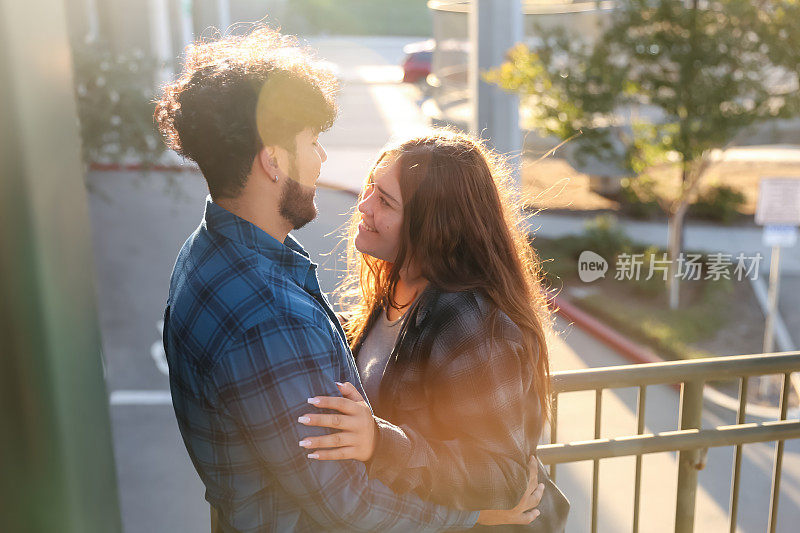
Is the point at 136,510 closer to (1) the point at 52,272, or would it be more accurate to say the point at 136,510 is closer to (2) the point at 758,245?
(1) the point at 52,272

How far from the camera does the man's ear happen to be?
57.3 inches

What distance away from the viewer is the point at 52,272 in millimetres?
1164

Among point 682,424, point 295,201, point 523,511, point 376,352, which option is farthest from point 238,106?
point 682,424

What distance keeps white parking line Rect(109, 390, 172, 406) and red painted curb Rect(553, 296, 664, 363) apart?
359 centimetres

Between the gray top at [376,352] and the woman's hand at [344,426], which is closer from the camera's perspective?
the woman's hand at [344,426]

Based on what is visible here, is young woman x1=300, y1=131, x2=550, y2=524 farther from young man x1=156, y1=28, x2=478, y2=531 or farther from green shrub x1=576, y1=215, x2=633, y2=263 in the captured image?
green shrub x1=576, y1=215, x2=633, y2=263

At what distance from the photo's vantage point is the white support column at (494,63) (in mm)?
6270

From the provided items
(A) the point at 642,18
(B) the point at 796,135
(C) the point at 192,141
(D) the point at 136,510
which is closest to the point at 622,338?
(A) the point at 642,18

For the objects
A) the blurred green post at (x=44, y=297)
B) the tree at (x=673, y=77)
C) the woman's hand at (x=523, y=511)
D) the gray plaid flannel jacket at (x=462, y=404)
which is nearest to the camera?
the blurred green post at (x=44, y=297)

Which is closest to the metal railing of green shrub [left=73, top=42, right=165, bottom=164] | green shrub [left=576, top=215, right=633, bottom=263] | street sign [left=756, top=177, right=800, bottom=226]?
street sign [left=756, top=177, right=800, bottom=226]

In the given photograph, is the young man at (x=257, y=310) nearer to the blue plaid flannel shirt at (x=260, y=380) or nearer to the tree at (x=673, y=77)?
the blue plaid flannel shirt at (x=260, y=380)

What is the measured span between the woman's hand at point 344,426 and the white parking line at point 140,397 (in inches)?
220

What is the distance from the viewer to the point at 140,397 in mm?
6746

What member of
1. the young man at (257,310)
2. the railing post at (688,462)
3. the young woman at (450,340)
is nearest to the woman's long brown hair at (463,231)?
the young woman at (450,340)
